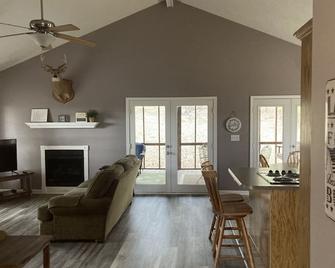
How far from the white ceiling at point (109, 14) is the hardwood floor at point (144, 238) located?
311cm

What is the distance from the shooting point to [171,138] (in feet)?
23.2

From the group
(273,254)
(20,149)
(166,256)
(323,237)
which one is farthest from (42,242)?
(20,149)

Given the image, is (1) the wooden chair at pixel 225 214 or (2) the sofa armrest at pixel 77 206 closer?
(1) the wooden chair at pixel 225 214

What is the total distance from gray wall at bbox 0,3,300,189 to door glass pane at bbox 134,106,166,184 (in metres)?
0.31

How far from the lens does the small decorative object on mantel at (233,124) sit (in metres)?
6.90

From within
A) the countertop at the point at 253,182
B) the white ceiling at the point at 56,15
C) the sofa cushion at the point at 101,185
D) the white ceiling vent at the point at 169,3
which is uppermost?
the white ceiling vent at the point at 169,3

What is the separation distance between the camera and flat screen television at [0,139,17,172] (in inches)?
263

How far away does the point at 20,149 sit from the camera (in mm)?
7375

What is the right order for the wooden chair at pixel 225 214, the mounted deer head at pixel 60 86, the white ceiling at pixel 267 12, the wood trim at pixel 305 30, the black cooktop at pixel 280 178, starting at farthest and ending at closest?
the mounted deer head at pixel 60 86
the white ceiling at pixel 267 12
the wooden chair at pixel 225 214
the black cooktop at pixel 280 178
the wood trim at pixel 305 30

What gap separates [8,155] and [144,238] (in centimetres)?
388

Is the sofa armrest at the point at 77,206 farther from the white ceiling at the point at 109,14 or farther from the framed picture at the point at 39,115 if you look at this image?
the framed picture at the point at 39,115

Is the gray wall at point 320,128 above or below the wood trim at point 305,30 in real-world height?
below

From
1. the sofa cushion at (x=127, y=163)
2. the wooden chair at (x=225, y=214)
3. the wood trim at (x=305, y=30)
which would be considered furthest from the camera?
the sofa cushion at (x=127, y=163)

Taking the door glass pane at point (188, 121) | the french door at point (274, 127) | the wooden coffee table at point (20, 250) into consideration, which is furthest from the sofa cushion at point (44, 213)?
the french door at point (274, 127)
